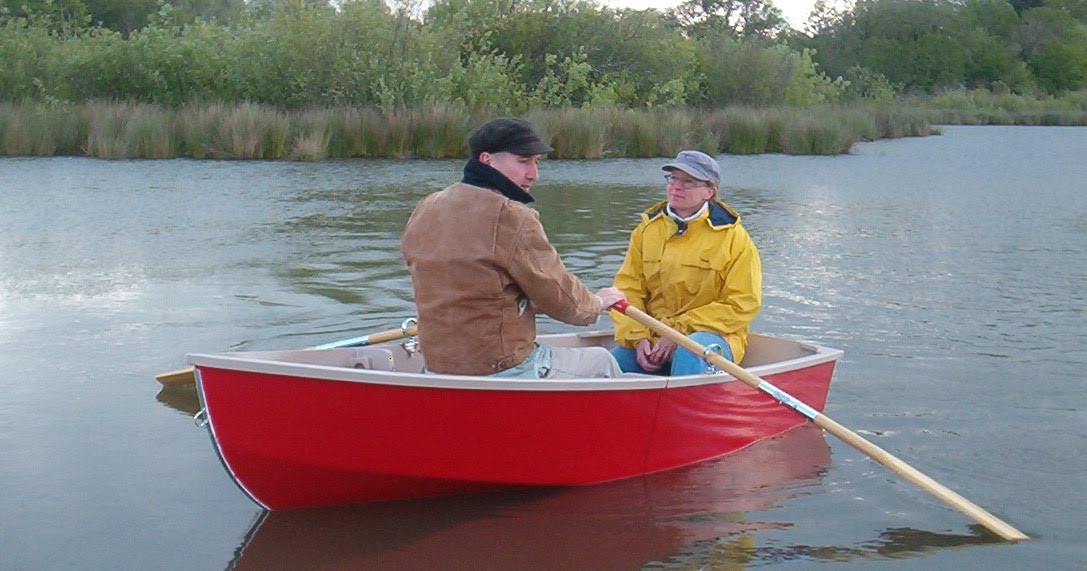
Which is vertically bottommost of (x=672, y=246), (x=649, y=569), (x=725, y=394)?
(x=649, y=569)

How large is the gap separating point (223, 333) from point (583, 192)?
377 inches

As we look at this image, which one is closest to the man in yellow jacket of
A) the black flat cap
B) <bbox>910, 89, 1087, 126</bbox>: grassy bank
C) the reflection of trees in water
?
the reflection of trees in water

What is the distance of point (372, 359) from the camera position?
534cm

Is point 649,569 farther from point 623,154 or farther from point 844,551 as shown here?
point 623,154

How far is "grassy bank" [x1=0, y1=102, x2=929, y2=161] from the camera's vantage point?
2059cm

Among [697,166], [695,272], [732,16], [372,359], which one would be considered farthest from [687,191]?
[732,16]

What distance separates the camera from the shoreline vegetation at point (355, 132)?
20.6 metres

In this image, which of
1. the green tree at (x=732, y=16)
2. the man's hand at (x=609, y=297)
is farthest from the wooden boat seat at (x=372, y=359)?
the green tree at (x=732, y=16)

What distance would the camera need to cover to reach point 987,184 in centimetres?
1964

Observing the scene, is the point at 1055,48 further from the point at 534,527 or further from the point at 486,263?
the point at 486,263

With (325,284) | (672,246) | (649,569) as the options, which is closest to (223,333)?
(325,284)

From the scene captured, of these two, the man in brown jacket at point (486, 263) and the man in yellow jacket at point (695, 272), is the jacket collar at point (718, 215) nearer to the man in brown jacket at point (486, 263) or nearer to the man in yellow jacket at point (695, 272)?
the man in yellow jacket at point (695, 272)

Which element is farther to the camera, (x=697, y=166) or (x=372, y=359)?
(x=697, y=166)

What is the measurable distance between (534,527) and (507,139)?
4.89 ft
